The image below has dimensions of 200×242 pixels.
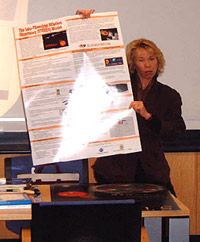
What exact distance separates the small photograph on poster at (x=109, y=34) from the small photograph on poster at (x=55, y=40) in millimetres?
221

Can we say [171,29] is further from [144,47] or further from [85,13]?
[85,13]

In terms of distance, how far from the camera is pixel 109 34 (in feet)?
9.43

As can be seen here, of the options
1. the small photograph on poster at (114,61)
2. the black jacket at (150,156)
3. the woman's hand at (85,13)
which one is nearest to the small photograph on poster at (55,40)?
the woman's hand at (85,13)

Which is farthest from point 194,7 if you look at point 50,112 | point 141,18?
point 50,112

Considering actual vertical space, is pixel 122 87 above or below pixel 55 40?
below

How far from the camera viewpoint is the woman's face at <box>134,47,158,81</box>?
3.49 m

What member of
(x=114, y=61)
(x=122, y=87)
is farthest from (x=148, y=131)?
(x=114, y=61)

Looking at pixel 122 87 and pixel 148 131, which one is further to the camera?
pixel 148 131

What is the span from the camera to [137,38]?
3.89m

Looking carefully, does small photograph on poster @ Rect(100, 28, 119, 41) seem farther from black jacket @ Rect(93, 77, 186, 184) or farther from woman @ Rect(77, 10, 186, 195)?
black jacket @ Rect(93, 77, 186, 184)

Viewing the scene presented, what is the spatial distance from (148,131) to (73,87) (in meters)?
0.68

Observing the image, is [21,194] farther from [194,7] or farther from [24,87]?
[194,7]

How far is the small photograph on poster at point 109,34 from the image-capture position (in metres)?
2.87

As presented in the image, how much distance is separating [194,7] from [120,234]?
2.60 m
